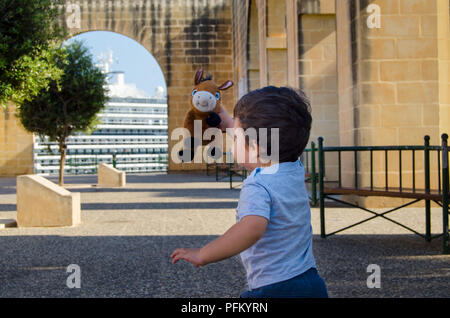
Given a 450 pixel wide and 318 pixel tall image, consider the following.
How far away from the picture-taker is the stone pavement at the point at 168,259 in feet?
12.9

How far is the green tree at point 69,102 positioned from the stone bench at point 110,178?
4.20 feet

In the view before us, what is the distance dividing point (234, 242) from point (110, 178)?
15947mm

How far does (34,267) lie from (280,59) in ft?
40.3

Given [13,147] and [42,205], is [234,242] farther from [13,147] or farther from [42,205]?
[13,147]

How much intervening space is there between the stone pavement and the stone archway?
16.5 meters

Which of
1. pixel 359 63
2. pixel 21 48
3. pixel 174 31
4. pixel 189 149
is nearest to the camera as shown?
pixel 189 149

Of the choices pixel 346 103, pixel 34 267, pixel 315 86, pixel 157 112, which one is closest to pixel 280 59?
pixel 315 86

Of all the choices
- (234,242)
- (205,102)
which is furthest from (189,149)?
(234,242)

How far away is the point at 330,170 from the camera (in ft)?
40.3

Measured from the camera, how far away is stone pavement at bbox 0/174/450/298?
3.93m

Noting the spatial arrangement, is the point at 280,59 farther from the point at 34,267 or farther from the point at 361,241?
the point at 34,267

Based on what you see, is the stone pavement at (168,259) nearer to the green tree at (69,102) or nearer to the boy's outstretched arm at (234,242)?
the boy's outstretched arm at (234,242)

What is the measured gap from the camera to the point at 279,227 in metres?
1.78

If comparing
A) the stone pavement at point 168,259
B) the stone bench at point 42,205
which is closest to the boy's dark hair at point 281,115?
the stone pavement at point 168,259
